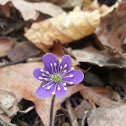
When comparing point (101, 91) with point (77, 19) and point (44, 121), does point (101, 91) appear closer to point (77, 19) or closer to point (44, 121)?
point (44, 121)

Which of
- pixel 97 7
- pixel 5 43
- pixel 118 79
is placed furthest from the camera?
pixel 97 7

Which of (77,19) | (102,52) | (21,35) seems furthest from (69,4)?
(102,52)

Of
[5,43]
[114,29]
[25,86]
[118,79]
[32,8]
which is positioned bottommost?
[118,79]

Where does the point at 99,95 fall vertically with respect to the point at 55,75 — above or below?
below

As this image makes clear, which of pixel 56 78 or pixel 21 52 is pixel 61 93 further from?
pixel 21 52

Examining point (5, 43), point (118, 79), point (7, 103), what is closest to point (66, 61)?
point (7, 103)

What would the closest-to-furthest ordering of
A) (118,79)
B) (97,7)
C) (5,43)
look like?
(118,79) → (5,43) → (97,7)

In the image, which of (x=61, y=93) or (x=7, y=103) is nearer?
(x=61, y=93)
